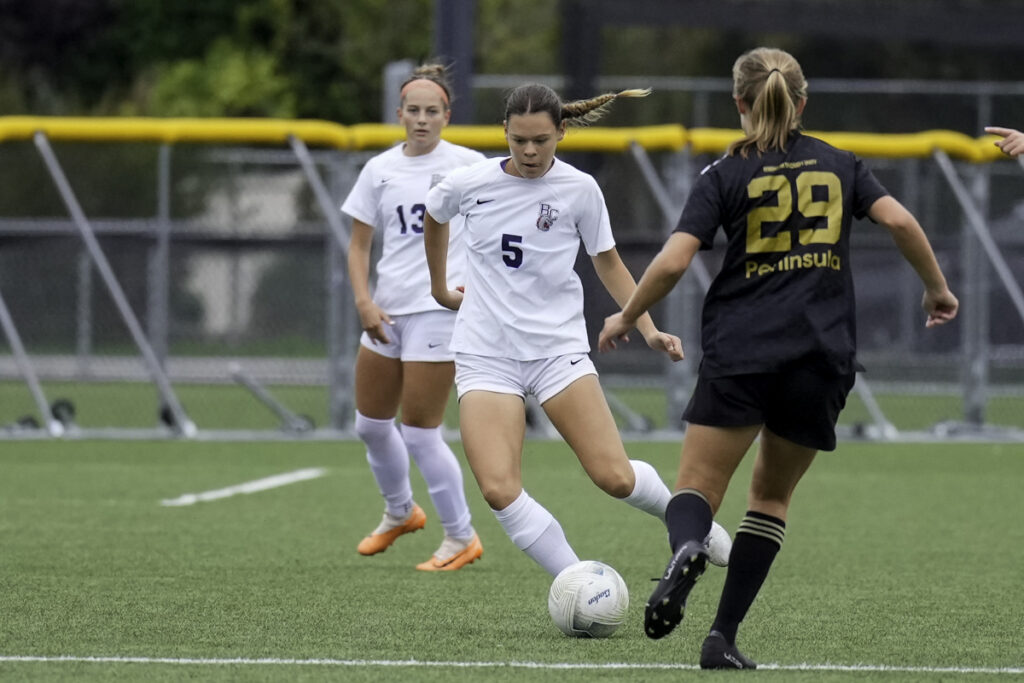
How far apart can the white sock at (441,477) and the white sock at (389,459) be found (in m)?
0.14

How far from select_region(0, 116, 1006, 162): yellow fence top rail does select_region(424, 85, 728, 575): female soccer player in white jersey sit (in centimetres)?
730

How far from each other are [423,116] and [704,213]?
2.63 meters

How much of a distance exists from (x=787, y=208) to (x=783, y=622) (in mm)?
1724

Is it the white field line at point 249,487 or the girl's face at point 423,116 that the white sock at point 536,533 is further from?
the white field line at point 249,487

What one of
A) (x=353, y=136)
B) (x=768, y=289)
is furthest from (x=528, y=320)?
(x=353, y=136)

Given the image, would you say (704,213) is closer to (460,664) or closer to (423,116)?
(460,664)

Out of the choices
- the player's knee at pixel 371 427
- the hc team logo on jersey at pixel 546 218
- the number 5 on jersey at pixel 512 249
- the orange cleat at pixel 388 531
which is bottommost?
the orange cleat at pixel 388 531

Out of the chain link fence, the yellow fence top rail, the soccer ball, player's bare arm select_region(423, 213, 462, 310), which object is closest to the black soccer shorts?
the soccer ball

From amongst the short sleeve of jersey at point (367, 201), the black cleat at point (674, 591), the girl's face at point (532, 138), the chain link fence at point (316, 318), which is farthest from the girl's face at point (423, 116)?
the chain link fence at point (316, 318)

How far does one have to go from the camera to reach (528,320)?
583 cm

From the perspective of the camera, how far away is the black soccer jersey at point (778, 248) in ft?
16.3

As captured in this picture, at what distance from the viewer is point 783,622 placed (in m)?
6.07

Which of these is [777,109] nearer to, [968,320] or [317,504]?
[317,504]

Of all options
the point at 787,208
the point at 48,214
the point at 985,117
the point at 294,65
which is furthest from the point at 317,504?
the point at 294,65
